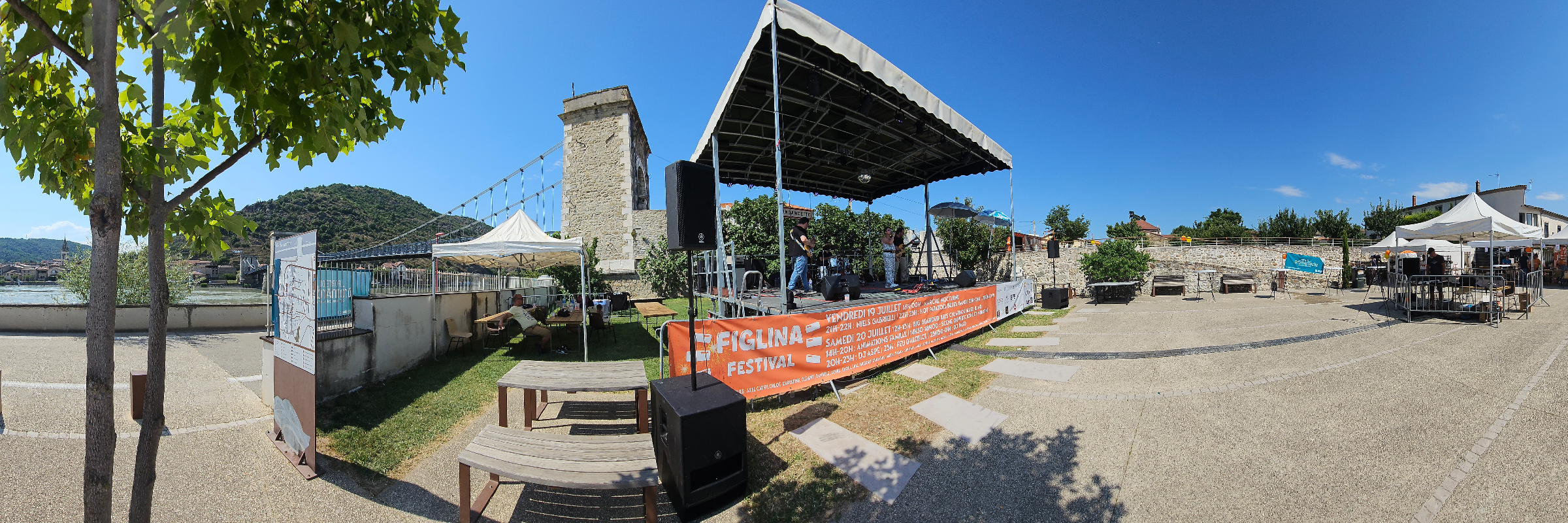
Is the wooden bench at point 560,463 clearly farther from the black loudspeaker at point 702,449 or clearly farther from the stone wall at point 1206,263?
the stone wall at point 1206,263

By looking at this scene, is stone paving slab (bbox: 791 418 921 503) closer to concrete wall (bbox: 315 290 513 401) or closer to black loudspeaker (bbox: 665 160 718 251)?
black loudspeaker (bbox: 665 160 718 251)

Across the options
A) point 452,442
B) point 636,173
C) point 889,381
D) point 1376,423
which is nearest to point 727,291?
point 889,381

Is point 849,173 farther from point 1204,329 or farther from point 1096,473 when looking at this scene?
point 1096,473

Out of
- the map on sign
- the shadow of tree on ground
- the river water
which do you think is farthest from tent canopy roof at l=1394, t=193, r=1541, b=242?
the river water

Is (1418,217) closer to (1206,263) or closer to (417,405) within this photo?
(1206,263)

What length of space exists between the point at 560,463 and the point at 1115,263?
15631 mm

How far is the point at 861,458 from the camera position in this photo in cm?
322

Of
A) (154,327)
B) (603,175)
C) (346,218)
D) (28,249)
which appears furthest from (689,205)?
(28,249)

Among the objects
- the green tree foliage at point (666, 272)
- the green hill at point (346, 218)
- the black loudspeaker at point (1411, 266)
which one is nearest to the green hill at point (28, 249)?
the green hill at point (346, 218)

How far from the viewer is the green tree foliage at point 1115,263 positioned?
1350 cm

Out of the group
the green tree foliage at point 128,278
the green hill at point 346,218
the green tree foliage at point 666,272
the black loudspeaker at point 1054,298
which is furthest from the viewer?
the green hill at point 346,218

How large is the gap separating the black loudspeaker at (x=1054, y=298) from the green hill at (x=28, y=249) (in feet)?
407

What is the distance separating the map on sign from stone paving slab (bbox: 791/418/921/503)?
11.7 feet

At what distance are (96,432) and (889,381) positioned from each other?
16.3ft
